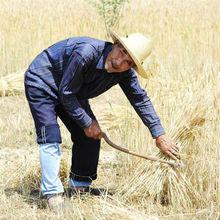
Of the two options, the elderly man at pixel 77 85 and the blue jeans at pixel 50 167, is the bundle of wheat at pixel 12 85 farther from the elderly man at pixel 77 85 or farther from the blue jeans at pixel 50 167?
the blue jeans at pixel 50 167

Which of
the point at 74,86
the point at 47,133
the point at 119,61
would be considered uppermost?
the point at 119,61

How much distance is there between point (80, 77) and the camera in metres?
3.42

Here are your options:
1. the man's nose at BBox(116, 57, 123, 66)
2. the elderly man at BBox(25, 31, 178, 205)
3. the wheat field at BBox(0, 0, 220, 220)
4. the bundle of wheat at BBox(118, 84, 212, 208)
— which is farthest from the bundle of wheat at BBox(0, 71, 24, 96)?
the man's nose at BBox(116, 57, 123, 66)

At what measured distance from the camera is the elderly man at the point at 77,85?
3377 mm

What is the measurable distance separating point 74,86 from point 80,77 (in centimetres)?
7

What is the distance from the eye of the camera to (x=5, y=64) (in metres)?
8.27

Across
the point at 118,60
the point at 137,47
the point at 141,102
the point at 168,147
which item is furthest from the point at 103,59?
the point at 168,147

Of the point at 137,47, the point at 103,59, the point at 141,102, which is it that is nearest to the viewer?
the point at 137,47

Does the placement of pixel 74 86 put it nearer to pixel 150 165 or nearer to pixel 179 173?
pixel 150 165

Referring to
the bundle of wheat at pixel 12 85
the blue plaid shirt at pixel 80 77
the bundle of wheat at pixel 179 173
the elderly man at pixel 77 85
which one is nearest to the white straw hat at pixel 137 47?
the elderly man at pixel 77 85

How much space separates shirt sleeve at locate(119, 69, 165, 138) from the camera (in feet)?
12.0

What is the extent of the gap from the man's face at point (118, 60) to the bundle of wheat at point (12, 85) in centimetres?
404

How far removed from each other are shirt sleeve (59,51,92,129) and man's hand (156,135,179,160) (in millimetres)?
477

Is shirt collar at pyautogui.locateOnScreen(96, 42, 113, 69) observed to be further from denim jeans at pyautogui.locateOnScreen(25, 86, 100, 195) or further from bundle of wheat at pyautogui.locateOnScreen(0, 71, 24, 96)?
bundle of wheat at pyautogui.locateOnScreen(0, 71, 24, 96)
